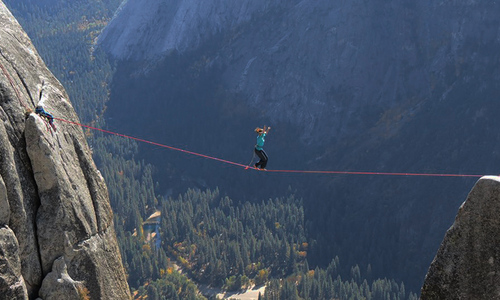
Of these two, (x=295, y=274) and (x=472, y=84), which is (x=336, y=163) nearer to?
(x=472, y=84)

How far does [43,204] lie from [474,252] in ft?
44.0

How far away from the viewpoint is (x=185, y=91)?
191m

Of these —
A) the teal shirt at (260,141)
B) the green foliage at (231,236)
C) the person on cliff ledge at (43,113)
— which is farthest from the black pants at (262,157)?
the green foliage at (231,236)

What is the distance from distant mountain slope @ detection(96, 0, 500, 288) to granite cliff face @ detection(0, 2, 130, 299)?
10611 centimetres

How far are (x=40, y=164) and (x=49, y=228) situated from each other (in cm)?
215

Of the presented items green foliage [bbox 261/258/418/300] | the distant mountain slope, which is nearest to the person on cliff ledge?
green foliage [bbox 261/258/418/300]

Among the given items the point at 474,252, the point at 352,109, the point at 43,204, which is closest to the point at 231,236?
the point at 352,109

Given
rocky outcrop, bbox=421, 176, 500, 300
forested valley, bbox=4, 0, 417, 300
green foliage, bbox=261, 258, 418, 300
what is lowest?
green foliage, bbox=261, 258, 418, 300

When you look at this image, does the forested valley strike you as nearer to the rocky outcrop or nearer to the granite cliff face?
the granite cliff face

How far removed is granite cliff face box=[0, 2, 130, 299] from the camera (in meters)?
18.5

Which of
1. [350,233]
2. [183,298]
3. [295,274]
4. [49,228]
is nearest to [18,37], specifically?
[49,228]

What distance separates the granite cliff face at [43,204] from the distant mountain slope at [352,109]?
348ft

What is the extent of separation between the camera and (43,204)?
65.0ft

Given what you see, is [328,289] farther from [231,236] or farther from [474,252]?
[474,252]
